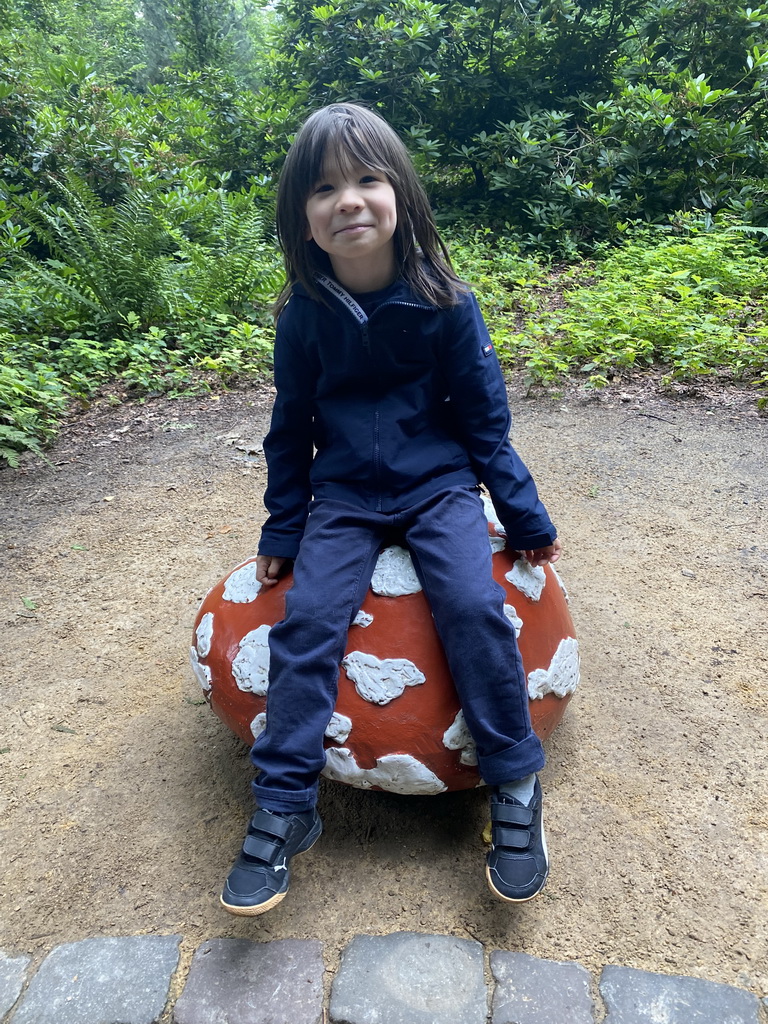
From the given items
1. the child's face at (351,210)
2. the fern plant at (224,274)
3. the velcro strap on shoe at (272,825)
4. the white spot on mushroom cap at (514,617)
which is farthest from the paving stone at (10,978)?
the fern plant at (224,274)

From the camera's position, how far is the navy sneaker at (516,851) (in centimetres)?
184

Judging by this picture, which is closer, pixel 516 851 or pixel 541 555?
pixel 516 851

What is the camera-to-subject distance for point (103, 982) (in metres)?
1.77

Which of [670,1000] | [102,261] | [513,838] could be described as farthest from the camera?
[102,261]

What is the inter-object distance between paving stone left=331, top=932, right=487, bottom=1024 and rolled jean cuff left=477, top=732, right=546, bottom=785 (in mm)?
406

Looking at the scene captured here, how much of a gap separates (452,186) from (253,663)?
938cm

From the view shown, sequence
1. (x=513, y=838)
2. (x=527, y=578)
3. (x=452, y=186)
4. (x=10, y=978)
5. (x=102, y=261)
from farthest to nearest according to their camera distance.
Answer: (x=452, y=186)
(x=102, y=261)
(x=527, y=578)
(x=513, y=838)
(x=10, y=978)

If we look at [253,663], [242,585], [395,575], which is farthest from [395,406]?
[253,663]

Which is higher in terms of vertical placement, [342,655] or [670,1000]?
[342,655]

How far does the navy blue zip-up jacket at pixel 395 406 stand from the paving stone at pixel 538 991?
1.09 m

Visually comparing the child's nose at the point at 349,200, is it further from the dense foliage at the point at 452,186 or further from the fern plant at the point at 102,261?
the fern plant at the point at 102,261

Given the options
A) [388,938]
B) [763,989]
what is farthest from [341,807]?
[763,989]

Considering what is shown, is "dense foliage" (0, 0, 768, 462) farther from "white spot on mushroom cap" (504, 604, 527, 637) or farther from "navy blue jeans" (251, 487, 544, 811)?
"white spot on mushroom cap" (504, 604, 527, 637)

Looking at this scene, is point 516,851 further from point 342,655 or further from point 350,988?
point 342,655
